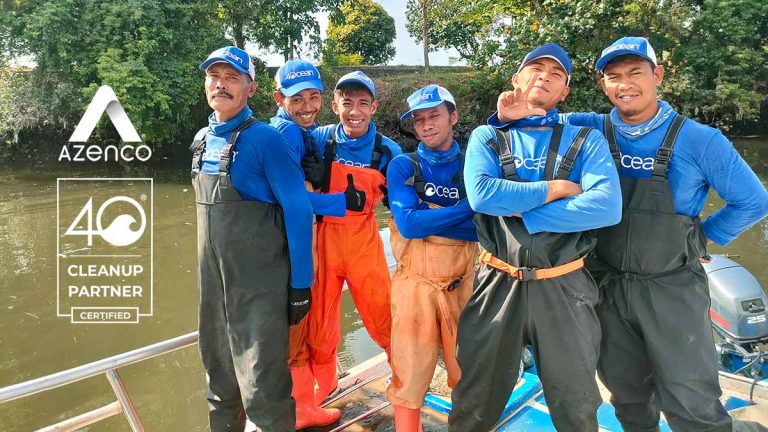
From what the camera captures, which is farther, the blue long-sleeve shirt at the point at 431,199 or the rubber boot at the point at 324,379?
the rubber boot at the point at 324,379

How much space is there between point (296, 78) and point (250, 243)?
1064mm

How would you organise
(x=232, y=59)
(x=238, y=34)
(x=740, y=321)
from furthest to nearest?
1. (x=238, y=34)
2. (x=740, y=321)
3. (x=232, y=59)

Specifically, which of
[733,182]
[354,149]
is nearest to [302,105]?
[354,149]

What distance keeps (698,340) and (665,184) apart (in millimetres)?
636

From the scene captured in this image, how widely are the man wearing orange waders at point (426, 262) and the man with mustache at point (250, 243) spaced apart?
457mm

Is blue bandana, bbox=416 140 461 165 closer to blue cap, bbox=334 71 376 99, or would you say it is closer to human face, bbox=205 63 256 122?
blue cap, bbox=334 71 376 99

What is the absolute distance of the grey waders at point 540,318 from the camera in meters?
2.08

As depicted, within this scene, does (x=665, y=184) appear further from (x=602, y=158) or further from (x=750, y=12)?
(x=750, y=12)

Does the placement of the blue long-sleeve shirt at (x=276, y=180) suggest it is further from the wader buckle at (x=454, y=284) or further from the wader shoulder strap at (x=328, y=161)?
the wader buckle at (x=454, y=284)

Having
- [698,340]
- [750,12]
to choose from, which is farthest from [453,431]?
[750,12]

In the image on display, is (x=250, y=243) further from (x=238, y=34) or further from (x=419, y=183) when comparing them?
(x=238, y=34)

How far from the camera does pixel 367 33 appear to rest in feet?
96.1

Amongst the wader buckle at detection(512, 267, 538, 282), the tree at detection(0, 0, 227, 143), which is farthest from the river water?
the wader buckle at detection(512, 267, 538, 282)

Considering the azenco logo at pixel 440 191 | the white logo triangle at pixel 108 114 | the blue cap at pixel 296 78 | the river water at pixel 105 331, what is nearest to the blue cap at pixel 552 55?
the azenco logo at pixel 440 191
